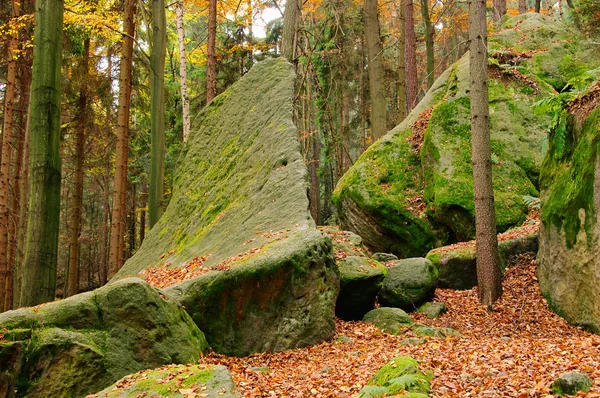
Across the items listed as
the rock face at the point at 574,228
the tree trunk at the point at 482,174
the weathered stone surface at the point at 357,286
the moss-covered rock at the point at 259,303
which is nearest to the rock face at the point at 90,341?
the moss-covered rock at the point at 259,303

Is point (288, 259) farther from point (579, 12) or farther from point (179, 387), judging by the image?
point (579, 12)

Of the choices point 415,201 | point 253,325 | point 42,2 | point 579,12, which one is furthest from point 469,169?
point 42,2

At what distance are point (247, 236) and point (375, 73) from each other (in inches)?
403

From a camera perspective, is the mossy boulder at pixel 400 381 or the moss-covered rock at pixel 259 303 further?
the moss-covered rock at pixel 259 303

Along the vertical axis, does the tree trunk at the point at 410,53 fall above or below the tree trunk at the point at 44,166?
above

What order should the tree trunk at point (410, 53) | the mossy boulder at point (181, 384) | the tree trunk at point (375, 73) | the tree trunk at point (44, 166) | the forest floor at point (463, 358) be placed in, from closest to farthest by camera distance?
the mossy boulder at point (181, 384), the forest floor at point (463, 358), the tree trunk at point (44, 166), the tree trunk at point (375, 73), the tree trunk at point (410, 53)

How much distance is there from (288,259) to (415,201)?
6.68m

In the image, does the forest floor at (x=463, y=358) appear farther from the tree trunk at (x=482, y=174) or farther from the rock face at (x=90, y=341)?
the rock face at (x=90, y=341)

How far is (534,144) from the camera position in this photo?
11969 millimetres

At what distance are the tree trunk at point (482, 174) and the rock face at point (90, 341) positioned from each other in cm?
511

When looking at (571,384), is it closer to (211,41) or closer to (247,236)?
(247,236)

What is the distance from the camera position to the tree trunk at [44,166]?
7.47m

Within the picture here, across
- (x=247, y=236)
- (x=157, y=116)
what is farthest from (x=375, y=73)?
(x=247, y=236)

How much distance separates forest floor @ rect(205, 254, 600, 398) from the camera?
14.7ft
